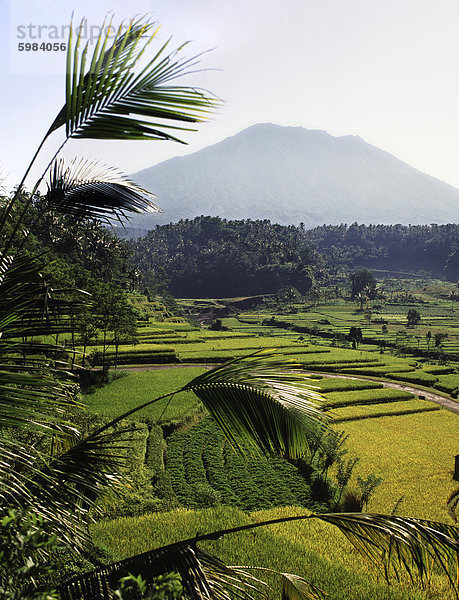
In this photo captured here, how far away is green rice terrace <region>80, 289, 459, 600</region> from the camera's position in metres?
8.30

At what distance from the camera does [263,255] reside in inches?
4564

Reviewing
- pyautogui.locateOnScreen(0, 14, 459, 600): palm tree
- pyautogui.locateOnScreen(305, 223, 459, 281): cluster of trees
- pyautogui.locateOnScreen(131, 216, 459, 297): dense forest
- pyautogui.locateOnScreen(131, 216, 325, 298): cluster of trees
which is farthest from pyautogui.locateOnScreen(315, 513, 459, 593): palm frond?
pyautogui.locateOnScreen(305, 223, 459, 281): cluster of trees

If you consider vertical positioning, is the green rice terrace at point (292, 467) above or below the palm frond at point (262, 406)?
below

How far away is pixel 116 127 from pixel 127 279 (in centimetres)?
6445

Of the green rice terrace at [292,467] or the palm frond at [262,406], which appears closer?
the palm frond at [262,406]

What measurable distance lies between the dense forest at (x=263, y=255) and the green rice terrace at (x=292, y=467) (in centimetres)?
6648

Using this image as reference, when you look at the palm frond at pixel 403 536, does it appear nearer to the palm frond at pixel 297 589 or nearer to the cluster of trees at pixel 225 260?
the palm frond at pixel 297 589

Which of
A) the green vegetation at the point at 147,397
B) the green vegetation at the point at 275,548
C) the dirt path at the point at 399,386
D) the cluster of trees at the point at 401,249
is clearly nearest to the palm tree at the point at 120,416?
the green vegetation at the point at 275,548

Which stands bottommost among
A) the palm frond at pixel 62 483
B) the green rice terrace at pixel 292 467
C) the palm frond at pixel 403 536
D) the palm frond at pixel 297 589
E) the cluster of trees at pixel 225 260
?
the green rice terrace at pixel 292 467

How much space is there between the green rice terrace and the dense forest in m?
66.5

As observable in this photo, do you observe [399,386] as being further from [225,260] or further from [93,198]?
[225,260]

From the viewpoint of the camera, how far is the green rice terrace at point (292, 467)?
27.2 ft

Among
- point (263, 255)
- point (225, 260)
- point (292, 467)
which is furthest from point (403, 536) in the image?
point (225, 260)

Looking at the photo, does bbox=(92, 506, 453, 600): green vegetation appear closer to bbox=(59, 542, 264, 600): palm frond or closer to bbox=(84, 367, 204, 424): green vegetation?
bbox=(59, 542, 264, 600): palm frond
